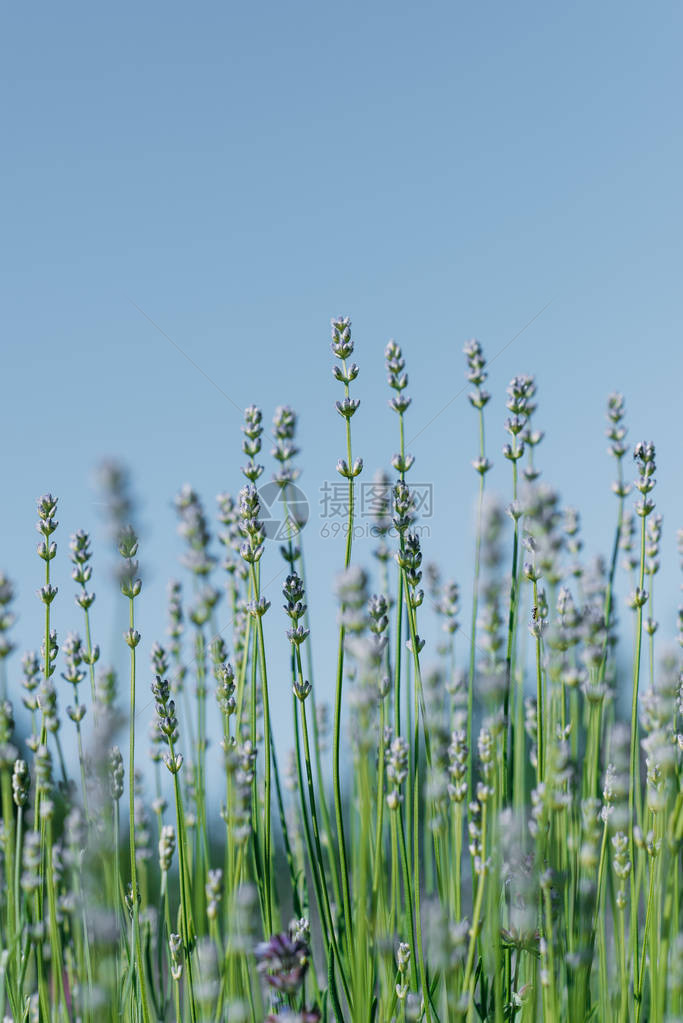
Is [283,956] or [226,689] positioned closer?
[283,956]

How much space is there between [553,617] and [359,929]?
49 centimetres

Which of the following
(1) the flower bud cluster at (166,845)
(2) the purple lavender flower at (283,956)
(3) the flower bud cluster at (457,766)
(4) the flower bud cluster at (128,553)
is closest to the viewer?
(4) the flower bud cluster at (128,553)

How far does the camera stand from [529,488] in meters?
1.11

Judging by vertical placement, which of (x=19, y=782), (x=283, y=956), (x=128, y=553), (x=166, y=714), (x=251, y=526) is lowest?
(x=283, y=956)

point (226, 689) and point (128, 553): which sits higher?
point (128, 553)

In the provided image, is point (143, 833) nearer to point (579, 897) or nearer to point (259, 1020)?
point (259, 1020)

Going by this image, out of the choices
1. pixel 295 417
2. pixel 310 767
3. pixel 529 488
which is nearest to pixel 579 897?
pixel 310 767

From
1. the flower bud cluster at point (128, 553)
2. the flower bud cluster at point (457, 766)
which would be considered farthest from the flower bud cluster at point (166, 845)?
the flower bud cluster at point (128, 553)

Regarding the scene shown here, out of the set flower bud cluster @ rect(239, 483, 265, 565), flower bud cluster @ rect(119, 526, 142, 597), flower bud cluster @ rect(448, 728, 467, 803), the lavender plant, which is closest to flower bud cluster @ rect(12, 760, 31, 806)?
the lavender plant

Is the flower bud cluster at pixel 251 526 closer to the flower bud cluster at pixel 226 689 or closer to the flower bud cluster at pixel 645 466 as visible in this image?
the flower bud cluster at pixel 226 689

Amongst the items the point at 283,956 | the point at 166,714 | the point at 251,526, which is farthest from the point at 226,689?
the point at 283,956

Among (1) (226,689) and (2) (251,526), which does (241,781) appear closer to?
(1) (226,689)

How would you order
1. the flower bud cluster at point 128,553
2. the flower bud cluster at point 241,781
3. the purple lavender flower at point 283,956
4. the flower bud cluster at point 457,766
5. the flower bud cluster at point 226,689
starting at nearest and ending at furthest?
the flower bud cluster at point 128,553, the purple lavender flower at point 283,956, the flower bud cluster at point 241,781, the flower bud cluster at point 457,766, the flower bud cluster at point 226,689

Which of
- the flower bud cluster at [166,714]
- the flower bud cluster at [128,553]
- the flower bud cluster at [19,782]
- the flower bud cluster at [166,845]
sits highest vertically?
the flower bud cluster at [128,553]
